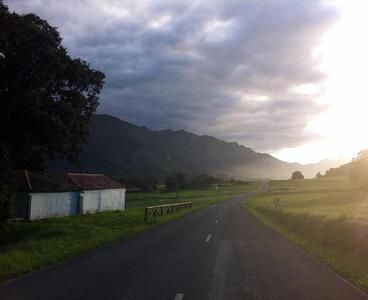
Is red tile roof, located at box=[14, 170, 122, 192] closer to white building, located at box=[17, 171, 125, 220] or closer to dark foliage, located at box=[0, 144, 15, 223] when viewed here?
white building, located at box=[17, 171, 125, 220]

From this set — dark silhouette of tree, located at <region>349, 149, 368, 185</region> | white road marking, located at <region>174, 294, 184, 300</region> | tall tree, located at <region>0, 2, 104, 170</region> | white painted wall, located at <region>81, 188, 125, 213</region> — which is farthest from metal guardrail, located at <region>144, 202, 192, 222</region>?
dark silhouette of tree, located at <region>349, 149, 368, 185</region>

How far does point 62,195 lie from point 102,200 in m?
9.43

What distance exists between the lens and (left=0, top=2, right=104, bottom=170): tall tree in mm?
23422

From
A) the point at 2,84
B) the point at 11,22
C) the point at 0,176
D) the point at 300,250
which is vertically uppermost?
the point at 11,22

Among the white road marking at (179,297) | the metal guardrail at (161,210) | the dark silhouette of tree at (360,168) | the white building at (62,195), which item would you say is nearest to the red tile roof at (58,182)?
the white building at (62,195)

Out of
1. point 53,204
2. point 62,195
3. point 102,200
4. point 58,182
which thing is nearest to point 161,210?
point 62,195

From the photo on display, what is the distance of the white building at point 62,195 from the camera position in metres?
36.3

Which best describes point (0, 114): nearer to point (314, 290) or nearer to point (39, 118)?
point (39, 118)

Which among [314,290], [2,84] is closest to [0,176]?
[2,84]

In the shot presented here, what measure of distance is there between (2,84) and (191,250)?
1459cm

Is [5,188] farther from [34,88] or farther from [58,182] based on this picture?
[58,182]

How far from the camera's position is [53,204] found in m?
39.6

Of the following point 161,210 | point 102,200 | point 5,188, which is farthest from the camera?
point 102,200

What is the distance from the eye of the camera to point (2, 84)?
24.0m
